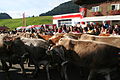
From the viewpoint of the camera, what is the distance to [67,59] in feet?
22.5

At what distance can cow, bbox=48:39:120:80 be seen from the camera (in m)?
5.93

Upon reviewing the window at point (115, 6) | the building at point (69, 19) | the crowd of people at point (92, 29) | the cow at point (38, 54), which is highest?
the window at point (115, 6)

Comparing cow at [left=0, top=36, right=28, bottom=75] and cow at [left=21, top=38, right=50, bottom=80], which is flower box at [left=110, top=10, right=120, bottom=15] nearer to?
cow at [left=21, top=38, right=50, bottom=80]

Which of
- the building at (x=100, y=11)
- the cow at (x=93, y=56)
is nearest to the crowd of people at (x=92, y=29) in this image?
the cow at (x=93, y=56)

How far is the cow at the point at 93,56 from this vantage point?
19.5 feet

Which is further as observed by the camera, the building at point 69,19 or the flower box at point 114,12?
the building at point 69,19

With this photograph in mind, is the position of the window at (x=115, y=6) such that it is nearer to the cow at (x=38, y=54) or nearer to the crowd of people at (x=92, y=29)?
the crowd of people at (x=92, y=29)

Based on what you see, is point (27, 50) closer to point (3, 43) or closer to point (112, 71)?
point (3, 43)

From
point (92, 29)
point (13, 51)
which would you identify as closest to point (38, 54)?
point (13, 51)

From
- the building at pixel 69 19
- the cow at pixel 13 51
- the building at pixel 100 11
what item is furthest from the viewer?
the building at pixel 69 19

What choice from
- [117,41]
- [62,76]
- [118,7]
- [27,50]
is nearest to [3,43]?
[27,50]

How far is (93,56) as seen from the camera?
6.04 metres

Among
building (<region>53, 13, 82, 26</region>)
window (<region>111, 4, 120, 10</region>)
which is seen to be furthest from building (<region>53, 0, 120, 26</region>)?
building (<region>53, 13, 82, 26</region>)

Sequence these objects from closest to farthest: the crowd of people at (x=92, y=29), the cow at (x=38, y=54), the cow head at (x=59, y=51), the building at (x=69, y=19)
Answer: the cow head at (x=59, y=51) → the cow at (x=38, y=54) → the crowd of people at (x=92, y=29) → the building at (x=69, y=19)
